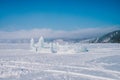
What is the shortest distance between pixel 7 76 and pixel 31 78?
6.79 feet

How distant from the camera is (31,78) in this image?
577 inches

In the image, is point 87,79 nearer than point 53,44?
Yes

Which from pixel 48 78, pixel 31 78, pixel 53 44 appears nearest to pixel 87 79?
pixel 48 78

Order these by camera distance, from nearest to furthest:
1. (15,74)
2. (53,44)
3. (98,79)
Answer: (98,79) → (15,74) → (53,44)

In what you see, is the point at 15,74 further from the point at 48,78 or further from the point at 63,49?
the point at 63,49

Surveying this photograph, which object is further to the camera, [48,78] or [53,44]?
[53,44]

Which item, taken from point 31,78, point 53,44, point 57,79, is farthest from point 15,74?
point 53,44

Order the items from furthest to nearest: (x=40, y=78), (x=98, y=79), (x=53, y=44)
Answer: (x=53, y=44), (x=40, y=78), (x=98, y=79)

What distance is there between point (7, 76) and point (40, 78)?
2.65 metres

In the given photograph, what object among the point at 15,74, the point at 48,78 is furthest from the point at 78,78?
the point at 15,74

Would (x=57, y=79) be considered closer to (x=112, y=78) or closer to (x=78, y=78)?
(x=78, y=78)

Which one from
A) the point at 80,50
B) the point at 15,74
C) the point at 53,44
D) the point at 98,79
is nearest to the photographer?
the point at 98,79

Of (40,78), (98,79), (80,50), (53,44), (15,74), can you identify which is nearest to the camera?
(98,79)

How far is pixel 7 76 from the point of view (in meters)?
15.5
